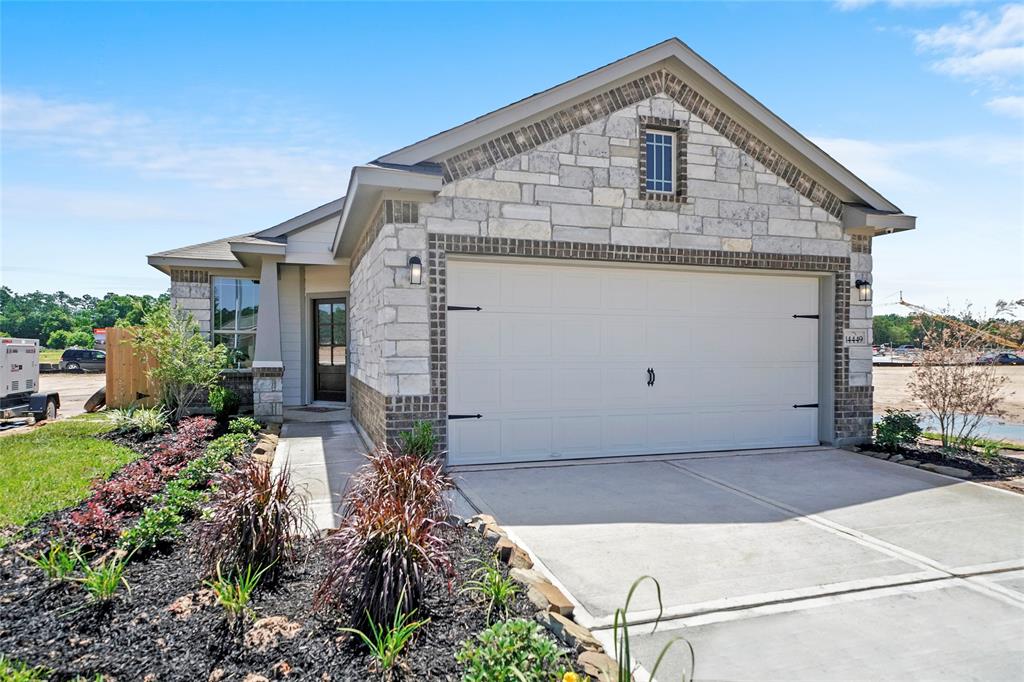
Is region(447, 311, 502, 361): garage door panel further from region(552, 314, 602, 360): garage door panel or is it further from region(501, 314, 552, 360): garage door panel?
region(552, 314, 602, 360): garage door panel

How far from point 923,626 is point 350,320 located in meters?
11.2

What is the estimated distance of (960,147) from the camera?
8828 mm

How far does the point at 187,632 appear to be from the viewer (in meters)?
2.96

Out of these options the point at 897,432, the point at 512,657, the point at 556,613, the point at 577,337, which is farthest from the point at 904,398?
the point at 512,657

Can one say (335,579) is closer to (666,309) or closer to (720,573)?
(720,573)

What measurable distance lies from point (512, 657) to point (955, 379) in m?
8.02

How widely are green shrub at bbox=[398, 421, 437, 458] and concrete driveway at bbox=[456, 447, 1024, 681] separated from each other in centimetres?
56

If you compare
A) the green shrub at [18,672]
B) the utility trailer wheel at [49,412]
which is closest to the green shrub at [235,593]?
the green shrub at [18,672]

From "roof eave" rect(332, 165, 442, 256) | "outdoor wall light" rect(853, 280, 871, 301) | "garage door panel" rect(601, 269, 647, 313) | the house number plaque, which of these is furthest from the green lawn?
"outdoor wall light" rect(853, 280, 871, 301)

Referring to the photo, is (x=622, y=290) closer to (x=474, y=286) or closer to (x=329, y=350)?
(x=474, y=286)

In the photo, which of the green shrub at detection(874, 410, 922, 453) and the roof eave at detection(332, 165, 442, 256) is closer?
the roof eave at detection(332, 165, 442, 256)

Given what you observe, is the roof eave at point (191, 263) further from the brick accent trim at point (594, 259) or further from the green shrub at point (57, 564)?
the green shrub at point (57, 564)

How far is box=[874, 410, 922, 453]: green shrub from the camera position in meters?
8.25

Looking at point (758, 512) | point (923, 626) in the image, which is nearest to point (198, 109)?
point (758, 512)
